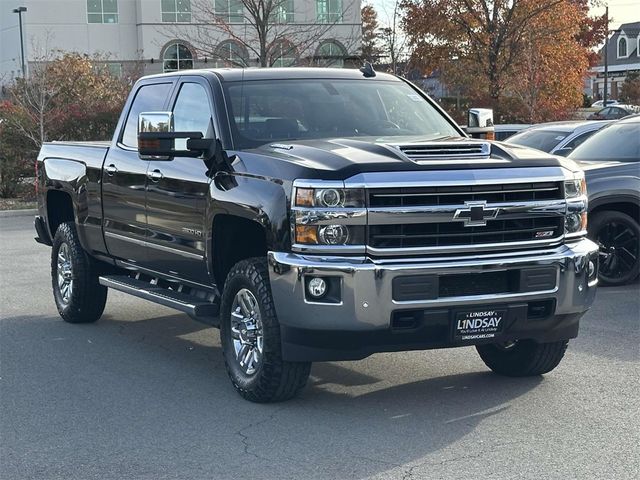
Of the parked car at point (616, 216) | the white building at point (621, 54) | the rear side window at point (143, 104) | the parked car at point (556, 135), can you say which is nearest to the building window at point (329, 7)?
the white building at point (621, 54)

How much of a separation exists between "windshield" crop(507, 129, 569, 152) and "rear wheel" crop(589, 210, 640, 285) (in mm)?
5021

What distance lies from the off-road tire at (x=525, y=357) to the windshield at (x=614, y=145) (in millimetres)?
4854

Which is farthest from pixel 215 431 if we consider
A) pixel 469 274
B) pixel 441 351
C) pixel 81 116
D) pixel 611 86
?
pixel 611 86

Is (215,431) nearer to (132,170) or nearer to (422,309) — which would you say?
(422,309)

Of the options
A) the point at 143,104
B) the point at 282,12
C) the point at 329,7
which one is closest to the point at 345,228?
the point at 143,104

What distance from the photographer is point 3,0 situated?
66.9m

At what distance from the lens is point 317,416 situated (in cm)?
652

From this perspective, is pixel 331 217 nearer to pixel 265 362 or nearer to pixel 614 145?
pixel 265 362

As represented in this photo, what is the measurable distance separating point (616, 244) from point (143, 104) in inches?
205

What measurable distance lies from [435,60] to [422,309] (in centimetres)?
3674

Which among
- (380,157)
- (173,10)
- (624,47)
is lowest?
(380,157)

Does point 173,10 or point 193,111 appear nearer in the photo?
point 193,111

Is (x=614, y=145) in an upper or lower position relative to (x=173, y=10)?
Answer: lower

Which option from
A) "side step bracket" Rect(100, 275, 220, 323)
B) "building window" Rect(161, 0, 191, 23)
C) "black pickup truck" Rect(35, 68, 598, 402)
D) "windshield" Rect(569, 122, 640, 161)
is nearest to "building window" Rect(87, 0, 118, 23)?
"building window" Rect(161, 0, 191, 23)
